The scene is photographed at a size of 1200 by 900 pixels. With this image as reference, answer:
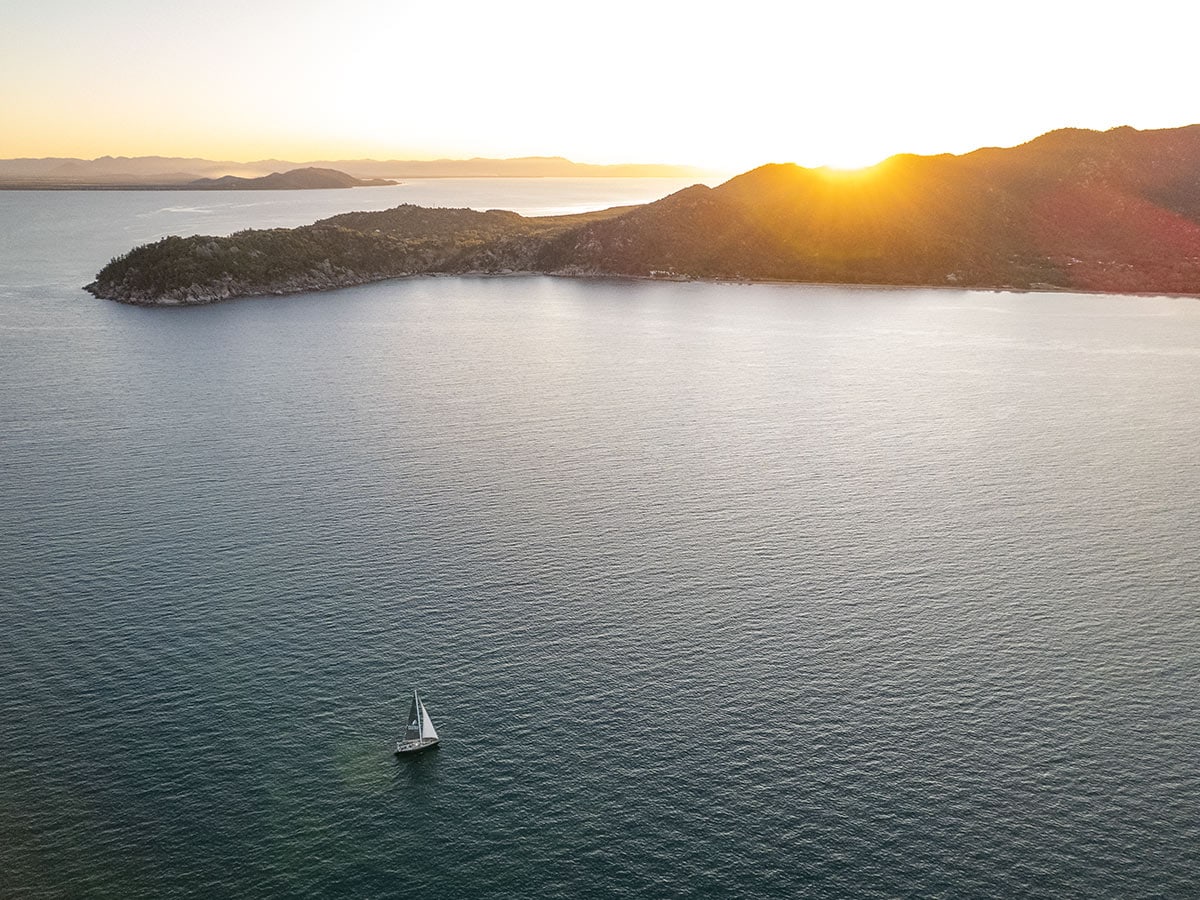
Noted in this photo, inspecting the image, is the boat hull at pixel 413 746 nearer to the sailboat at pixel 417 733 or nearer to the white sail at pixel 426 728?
the sailboat at pixel 417 733

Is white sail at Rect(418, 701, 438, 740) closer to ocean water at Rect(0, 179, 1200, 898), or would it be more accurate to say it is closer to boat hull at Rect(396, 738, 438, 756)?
boat hull at Rect(396, 738, 438, 756)

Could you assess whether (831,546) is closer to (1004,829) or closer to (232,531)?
(1004,829)

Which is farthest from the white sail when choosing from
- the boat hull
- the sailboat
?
the boat hull

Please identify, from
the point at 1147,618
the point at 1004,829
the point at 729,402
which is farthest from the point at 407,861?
the point at 729,402

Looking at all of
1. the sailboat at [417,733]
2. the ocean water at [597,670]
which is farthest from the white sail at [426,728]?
the ocean water at [597,670]

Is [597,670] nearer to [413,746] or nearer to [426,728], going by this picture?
[426,728]

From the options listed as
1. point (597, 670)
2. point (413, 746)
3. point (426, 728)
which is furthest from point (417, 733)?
point (597, 670)
